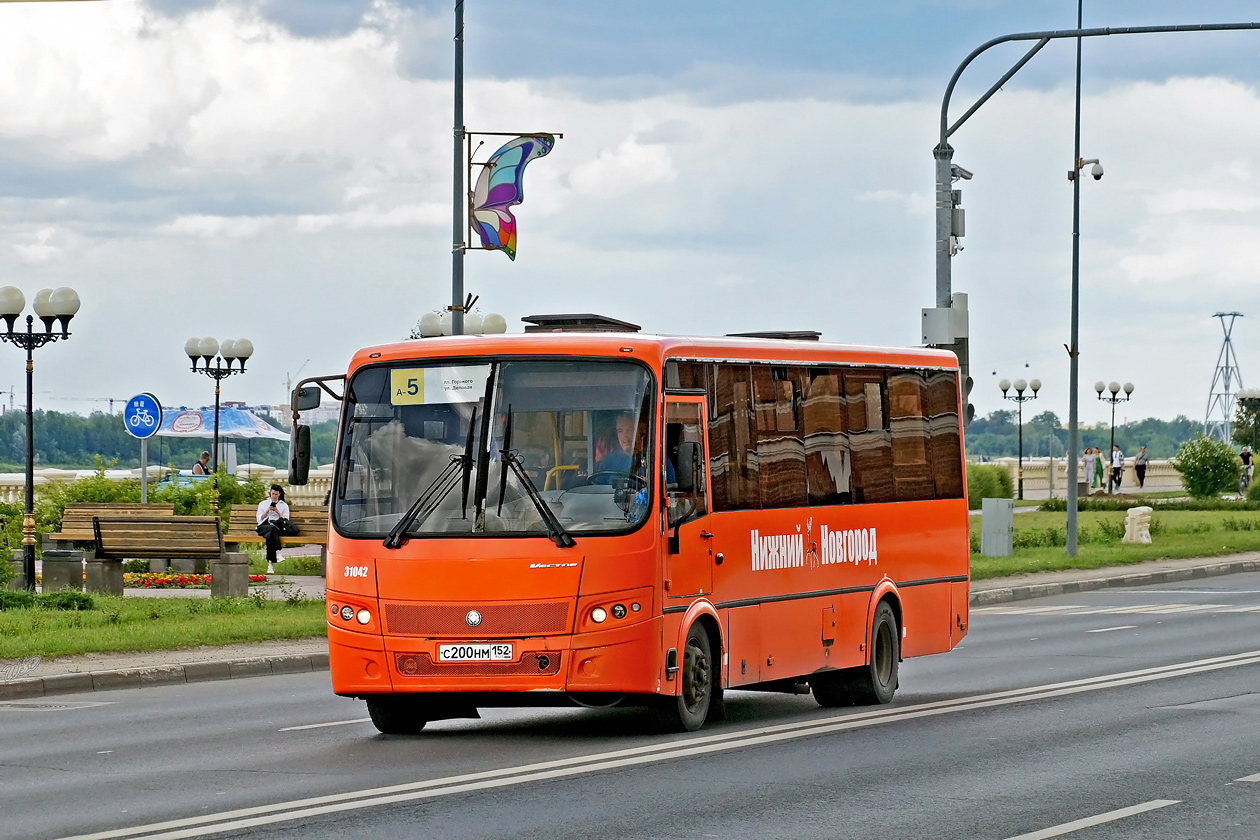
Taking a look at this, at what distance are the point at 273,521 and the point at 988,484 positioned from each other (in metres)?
32.4

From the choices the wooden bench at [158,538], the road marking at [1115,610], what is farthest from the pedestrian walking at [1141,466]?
the wooden bench at [158,538]

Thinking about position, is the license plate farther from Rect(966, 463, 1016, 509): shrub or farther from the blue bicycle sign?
Rect(966, 463, 1016, 509): shrub

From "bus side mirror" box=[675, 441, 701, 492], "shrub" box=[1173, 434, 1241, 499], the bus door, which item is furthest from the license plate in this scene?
"shrub" box=[1173, 434, 1241, 499]

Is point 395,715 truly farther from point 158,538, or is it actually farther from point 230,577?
point 158,538

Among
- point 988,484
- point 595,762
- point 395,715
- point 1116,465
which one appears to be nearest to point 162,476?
point 988,484

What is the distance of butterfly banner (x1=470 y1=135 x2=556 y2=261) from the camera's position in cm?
2506

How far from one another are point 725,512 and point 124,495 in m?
24.8

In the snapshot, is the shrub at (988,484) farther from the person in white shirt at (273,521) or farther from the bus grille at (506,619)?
the bus grille at (506,619)

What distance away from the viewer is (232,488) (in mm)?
38000

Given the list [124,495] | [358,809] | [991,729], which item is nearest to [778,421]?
[991,729]

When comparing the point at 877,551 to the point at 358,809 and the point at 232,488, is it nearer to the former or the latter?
the point at 358,809

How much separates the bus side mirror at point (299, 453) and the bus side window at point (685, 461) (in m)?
2.45

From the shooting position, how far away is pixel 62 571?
25.3 m

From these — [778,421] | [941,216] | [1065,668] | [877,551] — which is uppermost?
[941,216]
